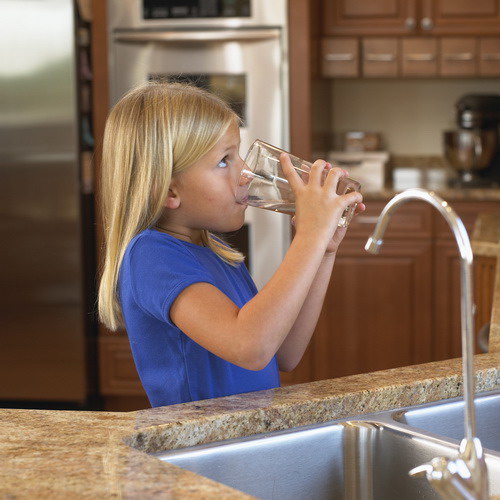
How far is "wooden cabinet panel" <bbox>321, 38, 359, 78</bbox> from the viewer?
351 centimetres

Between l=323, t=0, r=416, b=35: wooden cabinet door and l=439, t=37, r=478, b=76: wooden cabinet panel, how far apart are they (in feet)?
0.53

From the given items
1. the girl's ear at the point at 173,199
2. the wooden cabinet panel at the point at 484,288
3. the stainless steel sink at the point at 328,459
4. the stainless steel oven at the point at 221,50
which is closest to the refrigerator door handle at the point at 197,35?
the stainless steel oven at the point at 221,50

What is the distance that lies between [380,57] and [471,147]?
52 cm

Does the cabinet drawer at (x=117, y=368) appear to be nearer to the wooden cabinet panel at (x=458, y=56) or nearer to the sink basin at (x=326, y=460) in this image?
the wooden cabinet panel at (x=458, y=56)

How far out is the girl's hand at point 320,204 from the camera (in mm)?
1035

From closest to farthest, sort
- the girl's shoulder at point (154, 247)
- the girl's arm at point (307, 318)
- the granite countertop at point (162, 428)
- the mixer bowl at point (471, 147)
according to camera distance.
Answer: the granite countertop at point (162, 428) < the girl's shoulder at point (154, 247) < the girl's arm at point (307, 318) < the mixer bowl at point (471, 147)

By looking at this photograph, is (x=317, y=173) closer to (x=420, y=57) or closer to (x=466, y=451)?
(x=466, y=451)

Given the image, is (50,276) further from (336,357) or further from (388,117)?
(388,117)

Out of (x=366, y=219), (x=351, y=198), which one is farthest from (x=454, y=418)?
(x=366, y=219)

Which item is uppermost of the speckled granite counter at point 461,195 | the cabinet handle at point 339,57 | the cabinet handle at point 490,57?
the cabinet handle at point 339,57

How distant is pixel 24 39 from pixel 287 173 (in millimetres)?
2357

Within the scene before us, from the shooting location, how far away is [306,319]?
4.27 ft

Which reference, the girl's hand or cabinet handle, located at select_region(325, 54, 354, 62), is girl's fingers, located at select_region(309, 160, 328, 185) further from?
cabinet handle, located at select_region(325, 54, 354, 62)

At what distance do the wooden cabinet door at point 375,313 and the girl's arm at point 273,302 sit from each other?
7.68 ft
